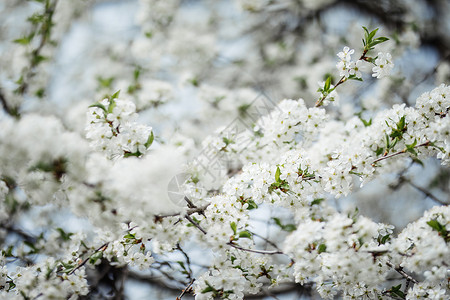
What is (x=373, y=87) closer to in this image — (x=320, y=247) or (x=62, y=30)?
(x=320, y=247)

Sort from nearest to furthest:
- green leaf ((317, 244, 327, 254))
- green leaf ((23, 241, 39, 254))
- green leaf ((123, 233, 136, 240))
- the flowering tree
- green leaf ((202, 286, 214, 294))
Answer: the flowering tree, green leaf ((317, 244, 327, 254)), green leaf ((202, 286, 214, 294)), green leaf ((123, 233, 136, 240)), green leaf ((23, 241, 39, 254))

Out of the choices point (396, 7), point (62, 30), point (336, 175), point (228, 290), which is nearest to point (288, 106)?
point (336, 175)

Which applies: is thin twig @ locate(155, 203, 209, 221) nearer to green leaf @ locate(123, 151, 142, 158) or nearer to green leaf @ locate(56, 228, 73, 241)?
green leaf @ locate(123, 151, 142, 158)

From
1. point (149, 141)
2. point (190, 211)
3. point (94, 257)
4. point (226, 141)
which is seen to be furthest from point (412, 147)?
point (94, 257)

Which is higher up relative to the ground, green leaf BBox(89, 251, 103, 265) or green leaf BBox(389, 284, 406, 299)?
green leaf BBox(389, 284, 406, 299)

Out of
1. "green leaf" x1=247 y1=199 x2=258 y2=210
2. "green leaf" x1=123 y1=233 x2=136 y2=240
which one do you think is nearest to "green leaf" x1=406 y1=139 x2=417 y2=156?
"green leaf" x1=247 y1=199 x2=258 y2=210

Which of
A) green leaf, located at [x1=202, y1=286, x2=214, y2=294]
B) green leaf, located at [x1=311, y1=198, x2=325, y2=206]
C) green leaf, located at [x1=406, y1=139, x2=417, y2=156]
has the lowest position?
green leaf, located at [x1=202, y1=286, x2=214, y2=294]

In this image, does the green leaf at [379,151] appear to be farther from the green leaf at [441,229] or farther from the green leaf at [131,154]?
the green leaf at [131,154]

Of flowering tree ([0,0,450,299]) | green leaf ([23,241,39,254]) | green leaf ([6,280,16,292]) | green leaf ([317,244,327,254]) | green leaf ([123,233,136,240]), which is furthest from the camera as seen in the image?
green leaf ([23,241,39,254])

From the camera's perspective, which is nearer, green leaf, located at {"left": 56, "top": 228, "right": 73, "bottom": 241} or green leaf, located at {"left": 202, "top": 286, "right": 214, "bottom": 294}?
green leaf, located at {"left": 202, "top": 286, "right": 214, "bottom": 294}

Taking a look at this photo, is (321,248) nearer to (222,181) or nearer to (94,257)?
(222,181)

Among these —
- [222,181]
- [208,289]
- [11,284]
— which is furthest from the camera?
[222,181]
